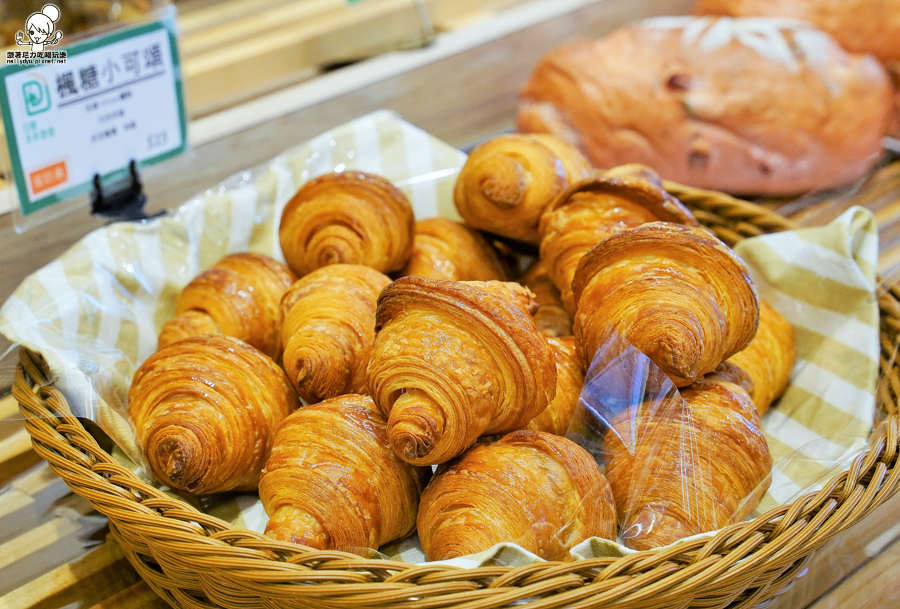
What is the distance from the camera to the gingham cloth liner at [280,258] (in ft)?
3.66

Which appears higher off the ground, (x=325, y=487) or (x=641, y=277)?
(x=641, y=277)

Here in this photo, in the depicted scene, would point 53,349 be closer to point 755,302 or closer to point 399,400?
point 399,400

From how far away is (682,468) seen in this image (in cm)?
96

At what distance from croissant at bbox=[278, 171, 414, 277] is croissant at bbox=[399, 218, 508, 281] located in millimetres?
35

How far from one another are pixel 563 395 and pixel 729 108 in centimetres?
116

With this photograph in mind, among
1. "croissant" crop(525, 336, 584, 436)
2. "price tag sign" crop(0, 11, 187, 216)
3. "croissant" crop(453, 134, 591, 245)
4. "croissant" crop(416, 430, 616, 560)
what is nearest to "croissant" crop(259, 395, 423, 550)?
"croissant" crop(416, 430, 616, 560)

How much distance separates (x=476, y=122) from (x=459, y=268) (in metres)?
0.85

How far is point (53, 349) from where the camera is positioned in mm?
1128

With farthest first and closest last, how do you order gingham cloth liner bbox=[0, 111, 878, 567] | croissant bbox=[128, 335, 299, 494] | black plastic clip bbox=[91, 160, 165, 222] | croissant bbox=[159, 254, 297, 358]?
black plastic clip bbox=[91, 160, 165, 222]
croissant bbox=[159, 254, 297, 358]
gingham cloth liner bbox=[0, 111, 878, 567]
croissant bbox=[128, 335, 299, 494]

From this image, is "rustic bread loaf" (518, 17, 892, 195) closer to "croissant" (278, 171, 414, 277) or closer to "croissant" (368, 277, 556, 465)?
"croissant" (278, 171, 414, 277)

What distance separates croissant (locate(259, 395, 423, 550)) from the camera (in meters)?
0.90

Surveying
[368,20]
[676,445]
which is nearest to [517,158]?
[676,445]

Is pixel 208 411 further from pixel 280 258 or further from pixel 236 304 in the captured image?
pixel 280 258

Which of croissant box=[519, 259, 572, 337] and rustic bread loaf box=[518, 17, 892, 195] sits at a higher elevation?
rustic bread loaf box=[518, 17, 892, 195]
